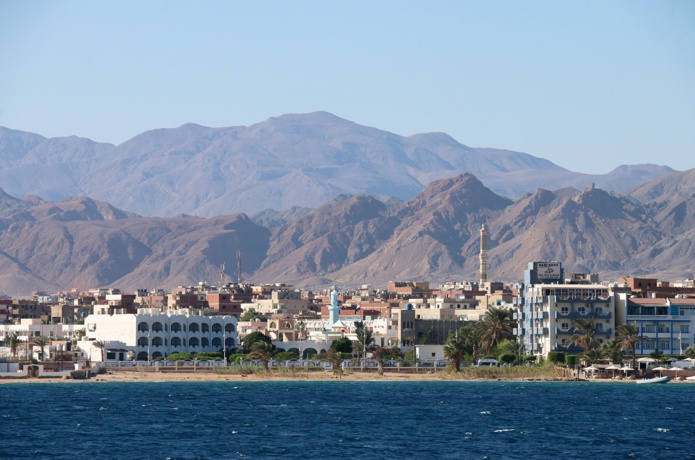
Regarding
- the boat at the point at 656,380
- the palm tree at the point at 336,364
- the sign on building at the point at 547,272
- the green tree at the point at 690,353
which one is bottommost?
the boat at the point at 656,380

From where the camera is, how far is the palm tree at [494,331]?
194500mm

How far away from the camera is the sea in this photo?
9412cm

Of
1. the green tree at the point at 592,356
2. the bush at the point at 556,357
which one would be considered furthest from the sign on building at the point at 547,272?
the green tree at the point at 592,356

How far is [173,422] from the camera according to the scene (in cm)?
11412

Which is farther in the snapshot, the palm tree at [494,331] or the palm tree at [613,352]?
the palm tree at [494,331]

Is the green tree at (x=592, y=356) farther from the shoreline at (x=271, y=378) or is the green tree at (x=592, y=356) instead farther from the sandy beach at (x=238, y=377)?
the sandy beach at (x=238, y=377)

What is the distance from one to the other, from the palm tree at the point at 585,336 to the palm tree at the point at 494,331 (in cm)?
1757

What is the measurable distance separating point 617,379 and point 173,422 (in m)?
70.6

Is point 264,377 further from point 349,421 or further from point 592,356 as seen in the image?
point 349,421

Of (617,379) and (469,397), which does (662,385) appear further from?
(469,397)

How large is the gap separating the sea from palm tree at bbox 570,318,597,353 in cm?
923

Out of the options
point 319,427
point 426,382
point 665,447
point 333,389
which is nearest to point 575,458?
Answer: point 665,447

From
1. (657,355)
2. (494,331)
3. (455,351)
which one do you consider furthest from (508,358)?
(657,355)

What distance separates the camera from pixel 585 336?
175125 mm
